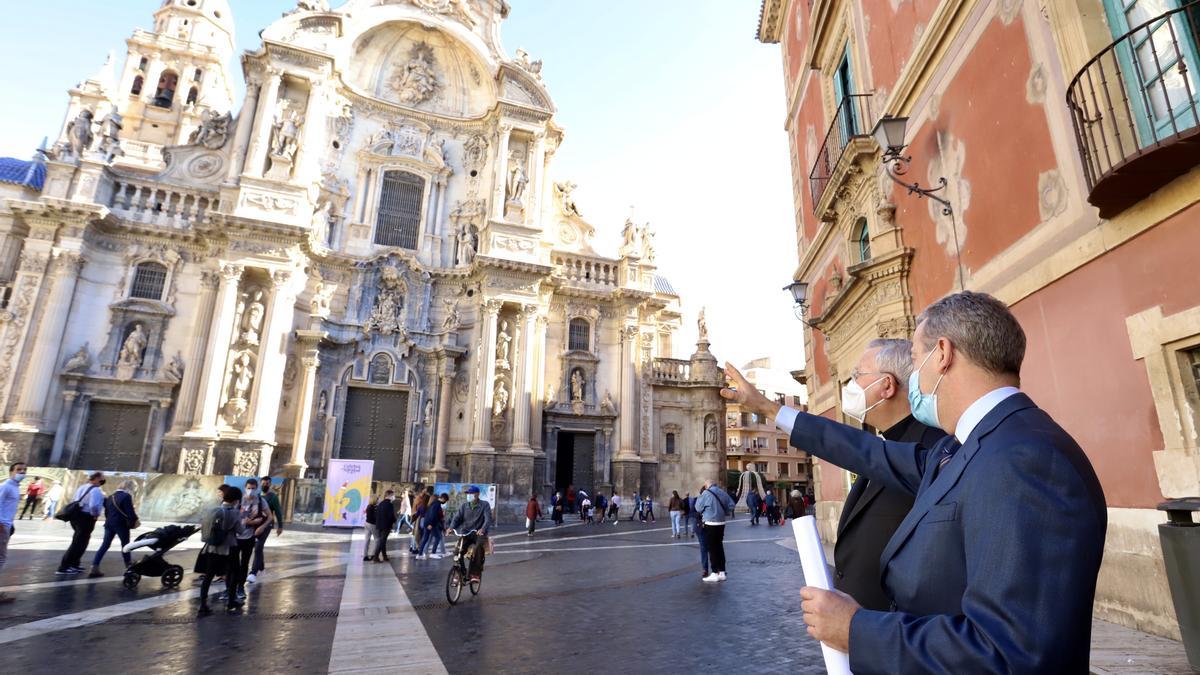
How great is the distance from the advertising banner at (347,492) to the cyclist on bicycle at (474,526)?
32.0ft

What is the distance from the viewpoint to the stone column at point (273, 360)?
62.0ft

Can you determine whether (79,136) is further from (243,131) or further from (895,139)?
(895,139)

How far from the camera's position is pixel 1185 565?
350 cm

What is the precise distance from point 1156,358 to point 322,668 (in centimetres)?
656

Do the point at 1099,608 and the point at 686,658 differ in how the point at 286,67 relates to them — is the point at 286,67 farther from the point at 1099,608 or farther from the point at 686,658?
the point at 1099,608

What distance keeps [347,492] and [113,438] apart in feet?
30.3

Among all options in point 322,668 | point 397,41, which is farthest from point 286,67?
point 322,668

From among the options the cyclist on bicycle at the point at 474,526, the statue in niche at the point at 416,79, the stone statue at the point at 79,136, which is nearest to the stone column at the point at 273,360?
the stone statue at the point at 79,136

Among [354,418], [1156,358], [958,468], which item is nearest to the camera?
[958,468]

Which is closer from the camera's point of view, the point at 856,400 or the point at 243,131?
the point at 856,400

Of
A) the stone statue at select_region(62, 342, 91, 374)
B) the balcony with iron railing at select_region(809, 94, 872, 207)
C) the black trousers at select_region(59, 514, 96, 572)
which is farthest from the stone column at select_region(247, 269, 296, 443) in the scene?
the balcony with iron railing at select_region(809, 94, 872, 207)

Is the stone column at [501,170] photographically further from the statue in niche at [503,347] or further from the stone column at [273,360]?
the stone column at [273,360]

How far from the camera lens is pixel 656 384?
1015 inches

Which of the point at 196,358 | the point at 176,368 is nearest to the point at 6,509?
the point at 196,358
